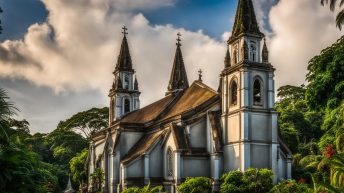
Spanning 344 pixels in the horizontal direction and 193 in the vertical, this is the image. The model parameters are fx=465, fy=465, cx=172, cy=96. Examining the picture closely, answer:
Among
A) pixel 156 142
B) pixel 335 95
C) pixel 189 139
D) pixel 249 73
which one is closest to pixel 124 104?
pixel 156 142

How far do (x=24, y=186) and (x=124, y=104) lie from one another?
137 feet

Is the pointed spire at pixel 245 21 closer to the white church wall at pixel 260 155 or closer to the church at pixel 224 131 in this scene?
the church at pixel 224 131

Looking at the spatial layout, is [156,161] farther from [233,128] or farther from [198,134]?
[233,128]

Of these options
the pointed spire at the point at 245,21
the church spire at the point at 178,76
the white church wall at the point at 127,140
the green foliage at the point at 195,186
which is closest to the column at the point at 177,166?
the green foliage at the point at 195,186

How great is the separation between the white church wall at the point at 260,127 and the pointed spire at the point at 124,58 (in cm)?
2444

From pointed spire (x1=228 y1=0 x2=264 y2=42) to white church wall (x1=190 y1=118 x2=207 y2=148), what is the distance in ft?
21.4

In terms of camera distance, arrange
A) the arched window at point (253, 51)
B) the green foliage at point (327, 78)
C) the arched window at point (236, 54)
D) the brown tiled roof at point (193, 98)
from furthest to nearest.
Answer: the brown tiled roof at point (193, 98), the arched window at point (236, 54), the arched window at point (253, 51), the green foliage at point (327, 78)

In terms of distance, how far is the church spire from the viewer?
167ft

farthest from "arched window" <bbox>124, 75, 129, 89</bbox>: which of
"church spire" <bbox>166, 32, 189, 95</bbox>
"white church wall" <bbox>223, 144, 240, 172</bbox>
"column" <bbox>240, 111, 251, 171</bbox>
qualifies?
"column" <bbox>240, 111, 251, 171</bbox>

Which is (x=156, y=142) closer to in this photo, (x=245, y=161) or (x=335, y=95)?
(x=245, y=161)

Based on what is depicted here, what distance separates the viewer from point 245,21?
32.7 meters

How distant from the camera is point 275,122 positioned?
31.6m

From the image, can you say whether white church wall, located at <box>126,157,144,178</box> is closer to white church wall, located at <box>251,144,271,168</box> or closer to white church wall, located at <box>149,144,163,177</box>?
white church wall, located at <box>149,144,163,177</box>

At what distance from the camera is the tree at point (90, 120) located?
68.7 meters
